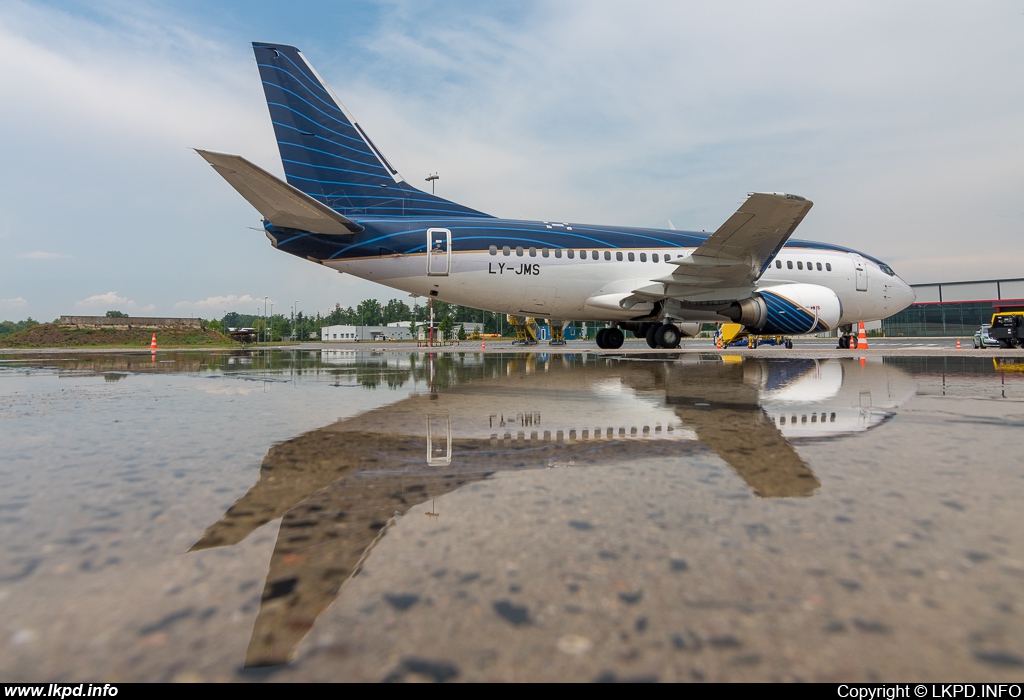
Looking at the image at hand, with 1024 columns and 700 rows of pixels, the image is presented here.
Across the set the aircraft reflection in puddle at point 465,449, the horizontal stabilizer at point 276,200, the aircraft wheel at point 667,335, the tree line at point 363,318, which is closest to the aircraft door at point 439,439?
the aircraft reflection in puddle at point 465,449

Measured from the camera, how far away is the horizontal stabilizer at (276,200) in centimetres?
849

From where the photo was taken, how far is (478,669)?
105cm

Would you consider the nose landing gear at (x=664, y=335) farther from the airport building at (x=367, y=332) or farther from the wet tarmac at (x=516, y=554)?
the airport building at (x=367, y=332)

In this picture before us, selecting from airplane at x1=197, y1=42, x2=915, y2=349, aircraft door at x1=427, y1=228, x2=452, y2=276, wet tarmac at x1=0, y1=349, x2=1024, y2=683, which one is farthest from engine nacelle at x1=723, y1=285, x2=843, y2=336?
wet tarmac at x1=0, y1=349, x2=1024, y2=683

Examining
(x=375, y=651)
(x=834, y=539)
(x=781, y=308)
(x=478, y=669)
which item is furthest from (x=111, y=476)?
(x=781, y=308)

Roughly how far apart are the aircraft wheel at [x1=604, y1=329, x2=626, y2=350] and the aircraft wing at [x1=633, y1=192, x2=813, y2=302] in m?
3.64

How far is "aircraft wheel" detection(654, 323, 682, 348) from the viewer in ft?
47.6

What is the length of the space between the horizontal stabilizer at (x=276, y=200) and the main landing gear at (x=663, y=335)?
A: 339 inches

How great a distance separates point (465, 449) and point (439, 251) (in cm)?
911

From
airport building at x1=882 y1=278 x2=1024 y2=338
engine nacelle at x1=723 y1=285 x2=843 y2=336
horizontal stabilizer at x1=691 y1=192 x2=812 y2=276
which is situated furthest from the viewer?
airport building at x1=882 y1=278 x2=1024 y2=338

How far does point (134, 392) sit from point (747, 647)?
23.1 ft

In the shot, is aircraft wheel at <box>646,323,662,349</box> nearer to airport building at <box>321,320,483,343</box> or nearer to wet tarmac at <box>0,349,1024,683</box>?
wet tarmac at <box>0,349,1024,683</box>

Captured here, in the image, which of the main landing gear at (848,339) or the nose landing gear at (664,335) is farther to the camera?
the main landing gear at (848,339)

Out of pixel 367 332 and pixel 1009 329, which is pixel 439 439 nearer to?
pixel 1009 329
